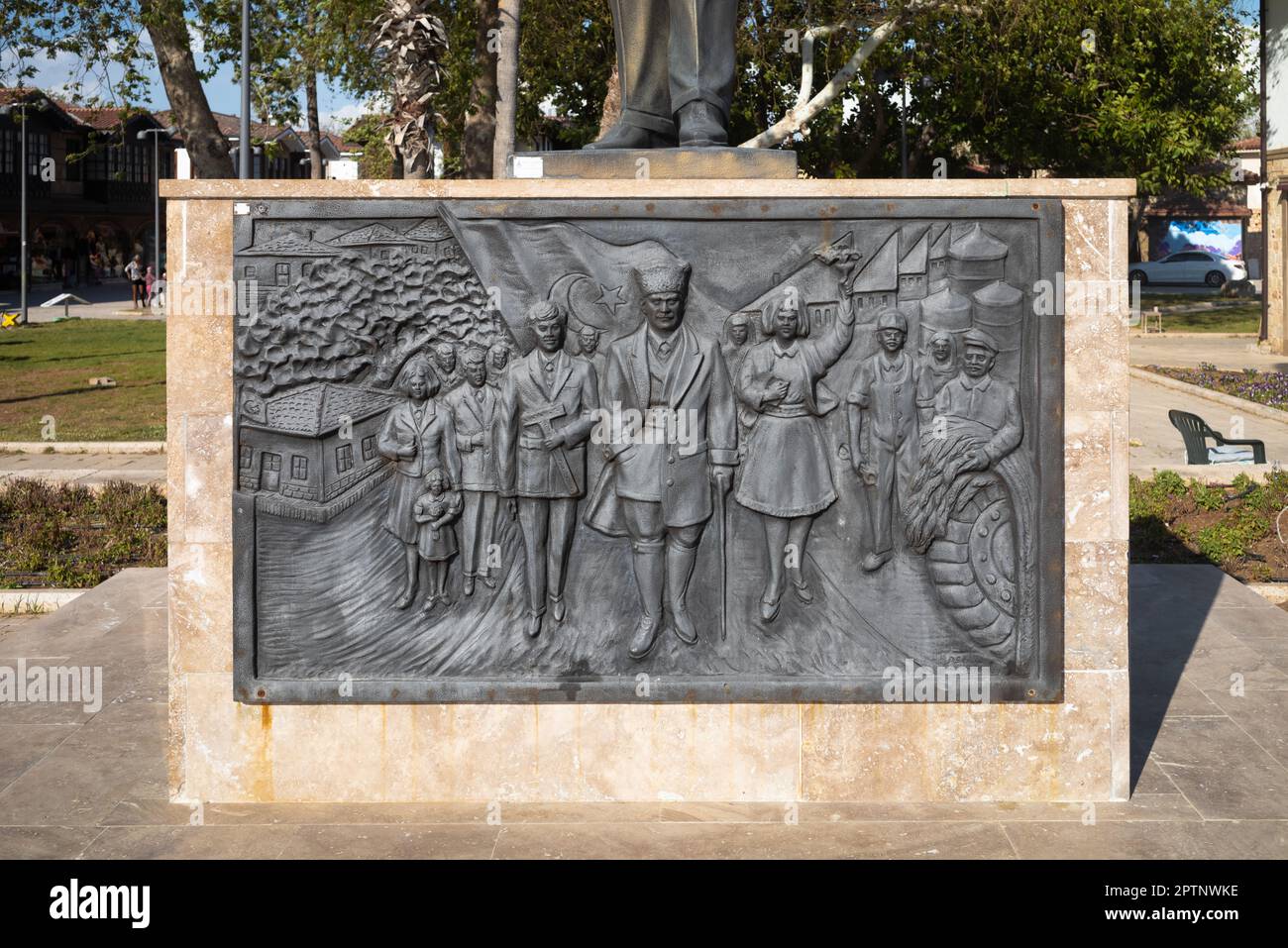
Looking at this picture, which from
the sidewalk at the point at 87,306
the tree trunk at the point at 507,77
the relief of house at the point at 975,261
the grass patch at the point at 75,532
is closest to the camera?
the relief of house at the point at 975,261

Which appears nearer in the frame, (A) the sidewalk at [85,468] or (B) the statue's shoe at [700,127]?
(B) the statue's shoe at [700,127]

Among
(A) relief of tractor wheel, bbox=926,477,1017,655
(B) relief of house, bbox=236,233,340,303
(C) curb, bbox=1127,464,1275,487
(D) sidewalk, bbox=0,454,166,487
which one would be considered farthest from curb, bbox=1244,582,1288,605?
(D) sidewalk, bbox=0,454,166,487

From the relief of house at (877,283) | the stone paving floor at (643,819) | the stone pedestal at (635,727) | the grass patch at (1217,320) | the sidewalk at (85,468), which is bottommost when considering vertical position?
the stone paving floor at (643,819)

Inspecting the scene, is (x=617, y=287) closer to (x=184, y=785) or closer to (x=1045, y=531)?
(x=1045, y=531)

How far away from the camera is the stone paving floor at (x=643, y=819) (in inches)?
215

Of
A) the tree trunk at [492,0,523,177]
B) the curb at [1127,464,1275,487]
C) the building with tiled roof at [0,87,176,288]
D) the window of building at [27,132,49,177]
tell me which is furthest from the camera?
the window of building at [27,132,49,177]

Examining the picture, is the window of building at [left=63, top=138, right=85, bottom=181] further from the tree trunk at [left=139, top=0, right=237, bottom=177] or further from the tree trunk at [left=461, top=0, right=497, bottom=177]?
the tree trunk at [left=139, top=0, right=237, bottom=177]

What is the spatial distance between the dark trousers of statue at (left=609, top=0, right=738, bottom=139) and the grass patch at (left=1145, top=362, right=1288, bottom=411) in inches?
640

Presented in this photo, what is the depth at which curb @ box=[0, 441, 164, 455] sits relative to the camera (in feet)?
53.8

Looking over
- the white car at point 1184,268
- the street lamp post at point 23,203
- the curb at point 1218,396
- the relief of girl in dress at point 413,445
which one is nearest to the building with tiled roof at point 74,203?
the street lamp post at point 23,203

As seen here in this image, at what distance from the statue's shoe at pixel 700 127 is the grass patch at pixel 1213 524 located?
5899mm

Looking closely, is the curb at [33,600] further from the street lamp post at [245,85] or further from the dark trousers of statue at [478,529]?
the street lamp post at [245,85]

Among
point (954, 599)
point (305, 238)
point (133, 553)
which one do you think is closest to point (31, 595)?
point (133, 553)

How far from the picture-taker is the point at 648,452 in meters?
5.75
